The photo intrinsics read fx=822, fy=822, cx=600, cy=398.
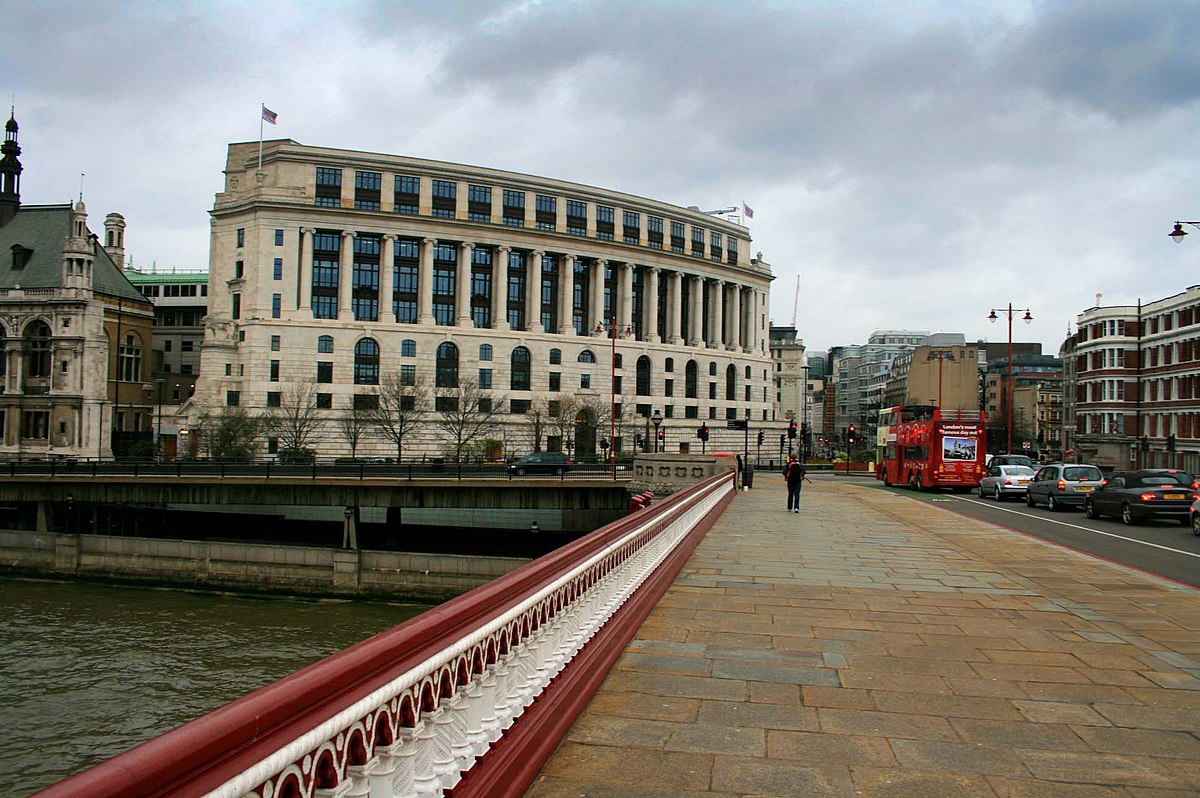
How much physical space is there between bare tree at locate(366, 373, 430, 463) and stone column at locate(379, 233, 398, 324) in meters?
7.39

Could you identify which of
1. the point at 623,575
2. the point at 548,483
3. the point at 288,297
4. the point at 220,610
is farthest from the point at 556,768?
the point at 288,297

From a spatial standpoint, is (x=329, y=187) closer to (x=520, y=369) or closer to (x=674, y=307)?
(x=520, y=369)

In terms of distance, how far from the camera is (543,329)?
93500mm

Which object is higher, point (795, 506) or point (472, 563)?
point (795, 506)

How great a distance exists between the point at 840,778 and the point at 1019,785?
3.29ft

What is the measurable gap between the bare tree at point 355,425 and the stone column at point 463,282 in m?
15.4

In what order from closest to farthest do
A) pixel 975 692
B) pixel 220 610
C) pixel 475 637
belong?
pixel 475 637 < pixel 975 692 < pixel 220 610

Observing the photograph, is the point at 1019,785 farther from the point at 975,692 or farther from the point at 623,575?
the point at 623,575

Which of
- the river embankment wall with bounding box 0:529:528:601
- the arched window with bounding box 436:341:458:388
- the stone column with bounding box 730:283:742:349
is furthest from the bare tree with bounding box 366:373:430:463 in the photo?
the stone column with bounding box 730:283:742:349

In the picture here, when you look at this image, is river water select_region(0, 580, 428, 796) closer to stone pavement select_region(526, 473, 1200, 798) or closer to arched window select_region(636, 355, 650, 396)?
stone pavement select_region(526, 473, 1200, 798)

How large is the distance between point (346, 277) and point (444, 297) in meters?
10.7

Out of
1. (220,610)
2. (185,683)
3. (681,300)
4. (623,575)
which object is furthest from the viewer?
(681,300)

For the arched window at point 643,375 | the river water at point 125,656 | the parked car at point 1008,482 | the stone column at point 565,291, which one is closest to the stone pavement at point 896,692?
the river water at point 125,656

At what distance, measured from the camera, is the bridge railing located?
206 cm
